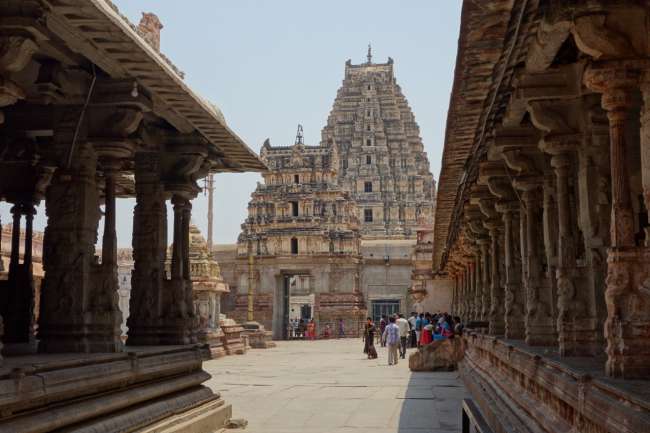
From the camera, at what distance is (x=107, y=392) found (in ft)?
22.8

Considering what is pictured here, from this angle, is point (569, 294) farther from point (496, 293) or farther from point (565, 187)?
point (496, 293)

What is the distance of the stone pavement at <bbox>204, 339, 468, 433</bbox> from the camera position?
9.98 metres

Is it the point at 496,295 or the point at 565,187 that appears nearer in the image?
the point at 565,187

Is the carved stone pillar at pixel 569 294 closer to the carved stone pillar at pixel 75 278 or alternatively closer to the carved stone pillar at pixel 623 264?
the carved stone pillar at pixel 623 264

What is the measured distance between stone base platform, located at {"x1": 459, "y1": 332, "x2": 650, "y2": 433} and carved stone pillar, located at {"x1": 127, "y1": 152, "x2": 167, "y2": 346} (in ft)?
13.0

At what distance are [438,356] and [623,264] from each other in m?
15.8

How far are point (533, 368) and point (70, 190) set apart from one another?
4354mm

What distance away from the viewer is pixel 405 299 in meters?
53.6

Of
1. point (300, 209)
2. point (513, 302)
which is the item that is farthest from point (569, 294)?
point (300, 209)

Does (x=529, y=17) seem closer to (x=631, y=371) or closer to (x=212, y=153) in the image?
(x=631, y=371)

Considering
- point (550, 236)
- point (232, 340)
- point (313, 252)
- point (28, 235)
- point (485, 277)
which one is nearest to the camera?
point (550, 236)

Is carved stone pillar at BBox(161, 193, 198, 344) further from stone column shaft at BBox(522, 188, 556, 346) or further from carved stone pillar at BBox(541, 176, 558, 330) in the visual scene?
carved stone pillar at BBox(541, 176, 558, 330)

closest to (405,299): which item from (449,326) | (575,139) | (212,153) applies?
(449,326)

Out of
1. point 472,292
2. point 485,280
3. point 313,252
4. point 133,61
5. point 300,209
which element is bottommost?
point 472,292
